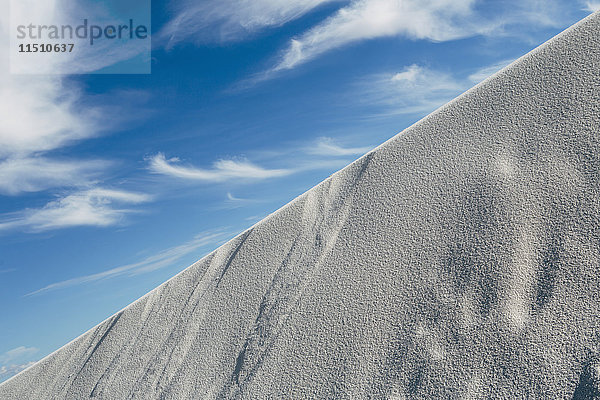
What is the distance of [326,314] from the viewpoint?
1.30m

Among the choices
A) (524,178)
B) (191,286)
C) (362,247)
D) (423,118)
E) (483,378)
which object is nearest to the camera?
(483,378)

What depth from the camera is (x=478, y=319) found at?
1027 mm

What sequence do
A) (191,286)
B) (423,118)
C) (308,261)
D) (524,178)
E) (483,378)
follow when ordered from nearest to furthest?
(483,378), (524,178), (308,261), (423,118), (191,286)

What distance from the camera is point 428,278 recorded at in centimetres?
118

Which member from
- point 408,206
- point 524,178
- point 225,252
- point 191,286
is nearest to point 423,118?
point 408,206

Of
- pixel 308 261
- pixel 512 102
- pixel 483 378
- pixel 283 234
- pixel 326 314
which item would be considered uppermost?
pixel 512 102

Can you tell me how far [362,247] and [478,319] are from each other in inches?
17.9

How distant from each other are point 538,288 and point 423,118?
87 centimetres

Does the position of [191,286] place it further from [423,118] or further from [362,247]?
[423,118]

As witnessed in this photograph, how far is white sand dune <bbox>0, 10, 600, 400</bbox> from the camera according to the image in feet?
3.14

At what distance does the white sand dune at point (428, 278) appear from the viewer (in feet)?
3.14

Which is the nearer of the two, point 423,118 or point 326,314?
point 326,314

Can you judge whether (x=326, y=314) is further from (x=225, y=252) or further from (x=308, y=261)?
(x=225, y=252)

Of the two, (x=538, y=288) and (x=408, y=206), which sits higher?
(x=408, y=206)
